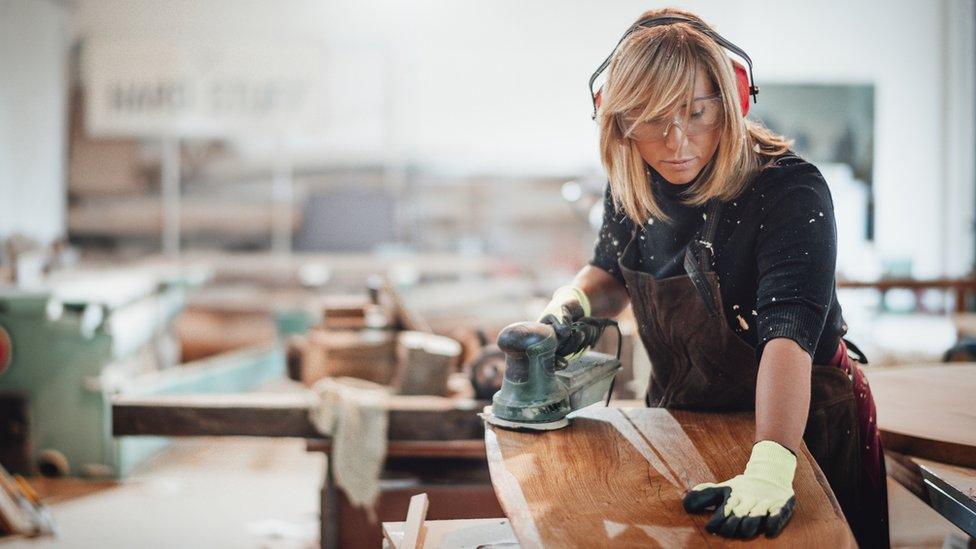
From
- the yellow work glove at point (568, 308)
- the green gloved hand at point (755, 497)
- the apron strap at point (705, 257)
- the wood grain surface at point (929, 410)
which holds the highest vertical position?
the apron strap at point (705, 257)

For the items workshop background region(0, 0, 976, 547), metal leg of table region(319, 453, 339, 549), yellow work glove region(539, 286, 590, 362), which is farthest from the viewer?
workshop background region(0, 0, 976, 547)

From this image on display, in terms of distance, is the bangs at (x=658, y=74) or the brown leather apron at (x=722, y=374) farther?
the brown leather apron at (x=722, y=374)

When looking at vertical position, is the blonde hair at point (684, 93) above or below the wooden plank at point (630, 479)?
above

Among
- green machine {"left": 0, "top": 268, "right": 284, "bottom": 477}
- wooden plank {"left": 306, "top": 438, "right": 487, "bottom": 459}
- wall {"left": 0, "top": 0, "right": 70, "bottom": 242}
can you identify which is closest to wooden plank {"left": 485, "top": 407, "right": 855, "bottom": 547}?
wooden plank {"left": 306, "top": 438, "right": 487, "bottom": 459}

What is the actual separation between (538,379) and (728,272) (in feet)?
1.42

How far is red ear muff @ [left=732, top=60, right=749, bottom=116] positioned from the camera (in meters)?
1.64

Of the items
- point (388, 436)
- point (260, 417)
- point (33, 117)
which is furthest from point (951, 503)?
point (33, 117)

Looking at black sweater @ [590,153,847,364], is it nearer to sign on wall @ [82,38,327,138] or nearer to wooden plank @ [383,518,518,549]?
wooden plank @ [383,518,518,549]

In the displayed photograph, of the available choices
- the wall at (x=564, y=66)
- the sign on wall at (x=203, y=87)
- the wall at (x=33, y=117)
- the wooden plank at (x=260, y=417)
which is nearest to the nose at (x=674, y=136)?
the wooden plank at (x=260, y=417)

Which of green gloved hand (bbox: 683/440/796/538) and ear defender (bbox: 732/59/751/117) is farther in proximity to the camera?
ear defender (bbox: 732/59/751/117)

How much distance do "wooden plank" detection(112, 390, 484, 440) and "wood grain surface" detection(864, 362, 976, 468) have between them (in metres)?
1.40

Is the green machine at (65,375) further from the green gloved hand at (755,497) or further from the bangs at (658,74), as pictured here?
the green gloved hand at (755,497)

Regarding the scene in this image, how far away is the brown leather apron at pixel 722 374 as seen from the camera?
1.69m

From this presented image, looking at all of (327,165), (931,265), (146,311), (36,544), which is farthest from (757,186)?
(931,265)
